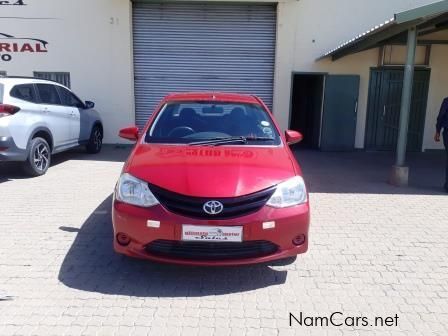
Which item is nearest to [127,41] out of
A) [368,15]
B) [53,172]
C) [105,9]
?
[105,9]

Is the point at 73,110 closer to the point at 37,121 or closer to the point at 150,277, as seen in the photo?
the point at 37,121

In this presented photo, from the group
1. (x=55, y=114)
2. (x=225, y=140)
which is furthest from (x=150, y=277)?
(x=55, y=114)

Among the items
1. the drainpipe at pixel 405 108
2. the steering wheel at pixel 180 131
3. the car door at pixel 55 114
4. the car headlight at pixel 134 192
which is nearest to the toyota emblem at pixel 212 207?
the car headlight at pixel 134 192

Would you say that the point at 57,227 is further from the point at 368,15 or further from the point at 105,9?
the point at 368,15

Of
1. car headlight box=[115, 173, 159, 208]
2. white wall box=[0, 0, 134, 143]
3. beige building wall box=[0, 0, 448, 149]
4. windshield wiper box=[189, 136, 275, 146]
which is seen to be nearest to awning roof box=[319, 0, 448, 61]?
beige building wall box=[0, 0, 448, 149]

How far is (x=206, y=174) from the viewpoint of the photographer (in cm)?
329

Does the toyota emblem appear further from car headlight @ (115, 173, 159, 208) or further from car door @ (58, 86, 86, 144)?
car door @ (58, 86, 86, 144)

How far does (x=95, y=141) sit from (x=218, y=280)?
7175 mm

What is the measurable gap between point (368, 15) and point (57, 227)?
946cm

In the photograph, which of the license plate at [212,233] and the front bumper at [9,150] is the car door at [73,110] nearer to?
the front bumper at [9,150]

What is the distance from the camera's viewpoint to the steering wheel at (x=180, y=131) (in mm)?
4273

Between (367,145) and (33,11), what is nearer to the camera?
(33,11)

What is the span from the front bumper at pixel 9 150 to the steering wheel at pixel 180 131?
3.49 m

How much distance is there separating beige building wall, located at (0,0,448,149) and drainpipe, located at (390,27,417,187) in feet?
12.6
